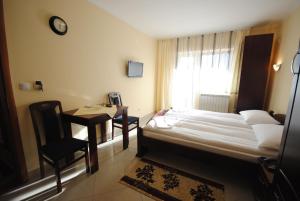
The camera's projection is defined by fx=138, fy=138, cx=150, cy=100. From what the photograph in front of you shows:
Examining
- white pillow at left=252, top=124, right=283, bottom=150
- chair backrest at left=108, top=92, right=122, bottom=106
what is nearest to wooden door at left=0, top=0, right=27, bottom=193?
chair backrest at left=108, top=92, right=122, bottom=106

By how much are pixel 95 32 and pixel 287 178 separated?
3.10m

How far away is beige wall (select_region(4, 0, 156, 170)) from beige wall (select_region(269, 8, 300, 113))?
10.7 feet

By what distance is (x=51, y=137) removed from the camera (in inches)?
75.2

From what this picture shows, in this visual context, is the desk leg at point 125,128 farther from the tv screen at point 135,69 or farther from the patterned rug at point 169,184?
the tv screen at point 135,69

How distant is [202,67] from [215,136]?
9.35 feet

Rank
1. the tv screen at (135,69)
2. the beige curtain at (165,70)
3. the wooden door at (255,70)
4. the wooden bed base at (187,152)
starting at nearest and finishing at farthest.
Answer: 1. the wooden bed base at (187,152)
2. the wooden door at (255,70)
3. the tv screen at (135,69)
4. the beige curtain at (165,70)

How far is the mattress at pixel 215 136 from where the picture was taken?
5.49ft

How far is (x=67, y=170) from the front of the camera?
2.00 m

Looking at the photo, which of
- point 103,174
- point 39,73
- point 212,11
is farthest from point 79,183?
point 212,11

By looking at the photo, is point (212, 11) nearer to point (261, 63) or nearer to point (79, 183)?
point (261, 63)

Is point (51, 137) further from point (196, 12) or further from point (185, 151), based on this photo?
point (196, 12)

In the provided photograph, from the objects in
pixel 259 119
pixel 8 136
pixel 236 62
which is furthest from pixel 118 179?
pixel 236 62

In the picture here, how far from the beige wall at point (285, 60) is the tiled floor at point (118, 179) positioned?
5.97ft

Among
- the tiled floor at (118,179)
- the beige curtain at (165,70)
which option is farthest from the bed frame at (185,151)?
the beige curtain at (165,70)
